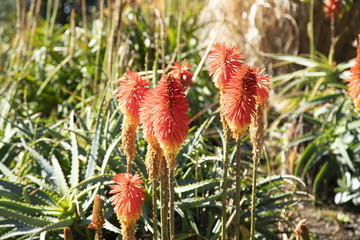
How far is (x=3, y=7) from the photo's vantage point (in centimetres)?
1414

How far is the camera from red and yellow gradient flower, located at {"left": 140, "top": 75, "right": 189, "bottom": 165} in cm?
99

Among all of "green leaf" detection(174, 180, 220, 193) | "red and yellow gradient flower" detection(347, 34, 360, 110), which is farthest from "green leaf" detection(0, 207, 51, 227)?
"red and yellow gradient flower" detection(347, 34, 360, 110)

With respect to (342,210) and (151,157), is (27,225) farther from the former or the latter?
(342,210)

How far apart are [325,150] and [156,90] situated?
2.23 metres

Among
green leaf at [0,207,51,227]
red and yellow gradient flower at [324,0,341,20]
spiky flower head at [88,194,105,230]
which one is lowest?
green leaf at [0,207,51,227]

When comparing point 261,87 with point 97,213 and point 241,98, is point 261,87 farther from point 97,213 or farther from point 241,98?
point 97,213

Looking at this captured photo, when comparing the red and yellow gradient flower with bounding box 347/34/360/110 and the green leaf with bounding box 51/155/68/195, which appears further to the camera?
the green leaf with bounding box 51/155/68/195

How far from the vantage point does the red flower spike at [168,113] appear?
3.25ft

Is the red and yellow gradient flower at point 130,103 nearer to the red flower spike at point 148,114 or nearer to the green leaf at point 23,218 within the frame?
the red flower spike at point 148,114

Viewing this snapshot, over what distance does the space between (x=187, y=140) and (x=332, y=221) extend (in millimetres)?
1430

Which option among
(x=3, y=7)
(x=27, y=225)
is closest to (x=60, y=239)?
(x=27, y=225)

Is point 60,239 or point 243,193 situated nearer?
point 60,239

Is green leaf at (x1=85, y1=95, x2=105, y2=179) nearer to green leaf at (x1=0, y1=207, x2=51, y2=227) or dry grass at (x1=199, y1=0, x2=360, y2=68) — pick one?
green leaf at (x1=0, y1=207, x2=51, y2=227)

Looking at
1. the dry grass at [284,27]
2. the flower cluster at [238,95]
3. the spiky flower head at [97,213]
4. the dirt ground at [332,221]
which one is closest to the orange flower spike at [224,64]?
the flower cluster at [238,95]
